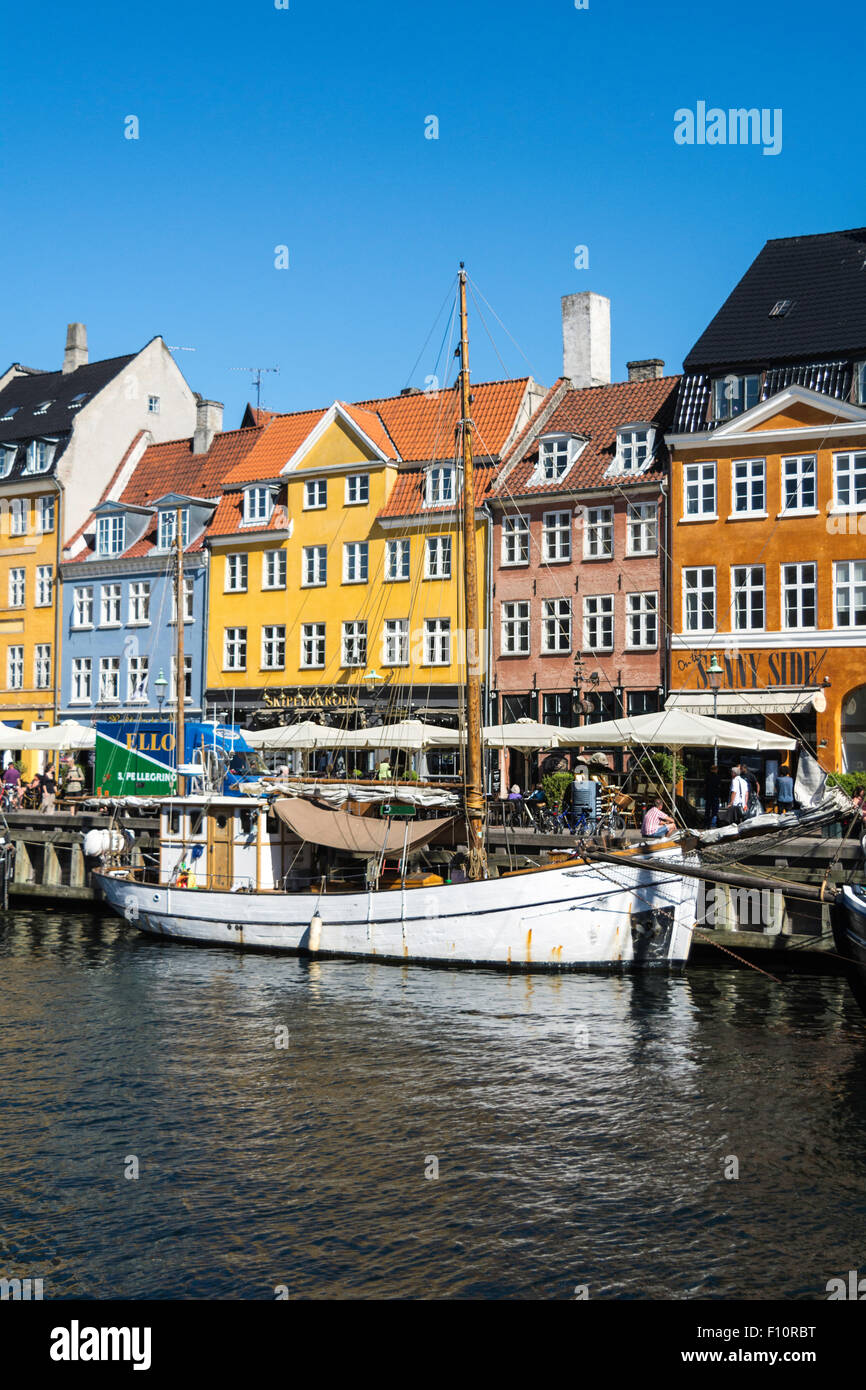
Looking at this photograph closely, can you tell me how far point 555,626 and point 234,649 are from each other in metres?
14.7

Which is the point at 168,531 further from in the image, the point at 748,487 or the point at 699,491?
the point at 748,487

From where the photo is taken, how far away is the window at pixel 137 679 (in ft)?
196

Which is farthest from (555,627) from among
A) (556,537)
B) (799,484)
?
(799,484)

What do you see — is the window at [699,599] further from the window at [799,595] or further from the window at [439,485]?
the window at [439,485]

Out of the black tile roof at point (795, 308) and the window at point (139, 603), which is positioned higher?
the black tile roof at point (795, 308)

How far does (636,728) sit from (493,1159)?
60.2 ft

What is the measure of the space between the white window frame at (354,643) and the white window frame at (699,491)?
13.0 m

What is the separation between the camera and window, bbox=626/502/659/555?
4681 cm

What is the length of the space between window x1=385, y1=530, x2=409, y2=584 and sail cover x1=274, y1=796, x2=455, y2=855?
20428 mm

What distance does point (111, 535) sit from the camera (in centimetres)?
6278

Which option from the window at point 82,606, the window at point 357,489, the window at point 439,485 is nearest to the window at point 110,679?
the window at point 82,606

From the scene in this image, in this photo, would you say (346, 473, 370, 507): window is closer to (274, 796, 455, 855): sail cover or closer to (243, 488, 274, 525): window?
(243, 488, 274, 525): window
